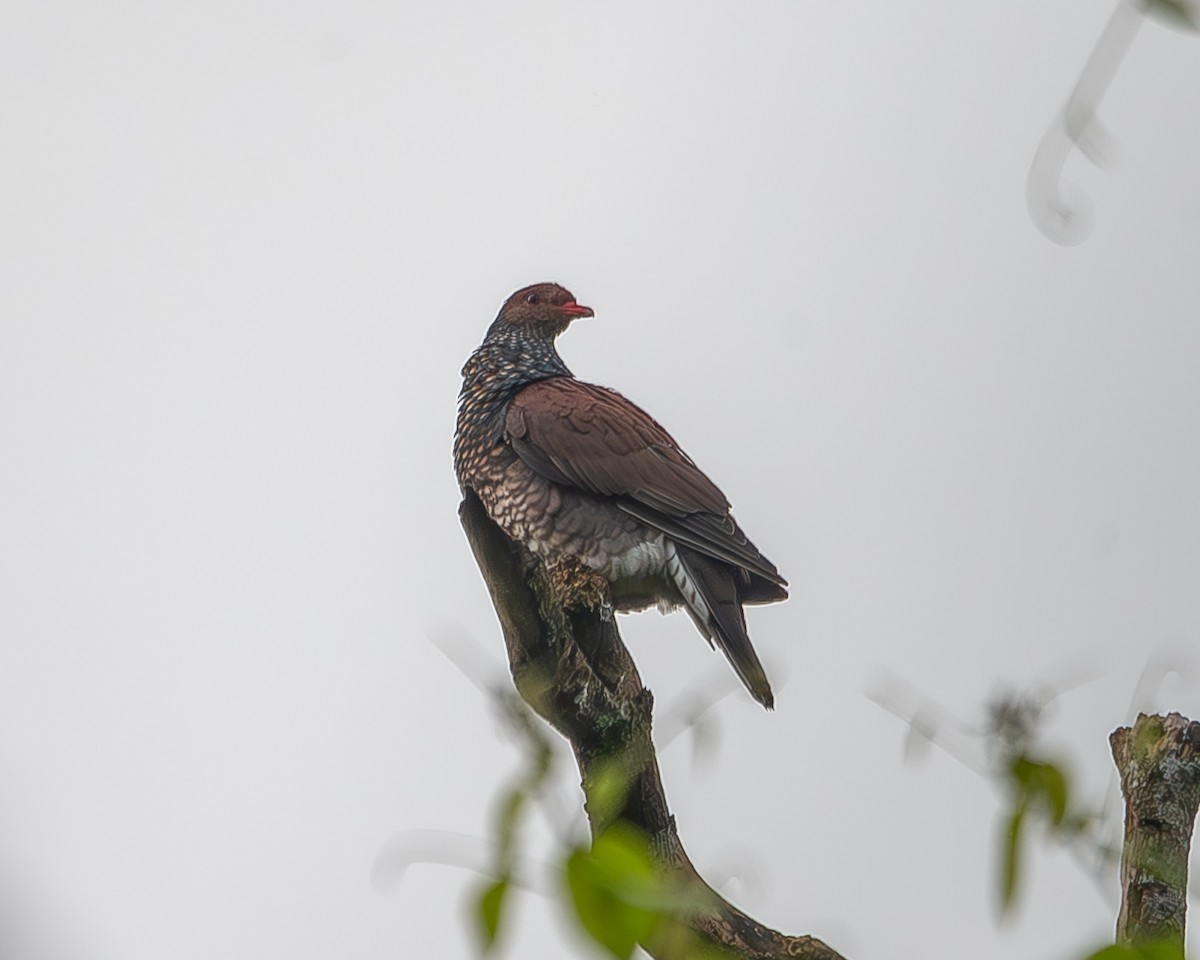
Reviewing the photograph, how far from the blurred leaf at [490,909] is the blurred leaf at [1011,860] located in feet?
1.11

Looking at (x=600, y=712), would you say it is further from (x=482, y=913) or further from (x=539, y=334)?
(x=539, y=334)

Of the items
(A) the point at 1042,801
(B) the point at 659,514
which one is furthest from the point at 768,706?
(A) the point at 1042,801

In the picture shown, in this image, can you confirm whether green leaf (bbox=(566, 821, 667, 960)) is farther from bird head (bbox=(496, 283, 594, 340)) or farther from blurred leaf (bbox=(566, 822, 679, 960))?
bird head (bbox=(496, 283, 594, 340))

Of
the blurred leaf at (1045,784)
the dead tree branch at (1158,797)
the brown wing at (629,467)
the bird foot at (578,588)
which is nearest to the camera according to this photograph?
the blurred leaf at (1045,784)

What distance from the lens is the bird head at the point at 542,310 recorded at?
5.97m

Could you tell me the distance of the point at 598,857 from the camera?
0.88m

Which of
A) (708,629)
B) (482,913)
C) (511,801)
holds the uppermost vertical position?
(708,629)

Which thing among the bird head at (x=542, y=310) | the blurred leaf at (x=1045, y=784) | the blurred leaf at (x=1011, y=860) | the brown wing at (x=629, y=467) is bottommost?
the blurred leaf at (x=1011, y=860)

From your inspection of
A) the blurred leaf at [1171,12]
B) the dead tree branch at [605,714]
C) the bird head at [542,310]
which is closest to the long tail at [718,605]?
the dead tree branch at [605,714]

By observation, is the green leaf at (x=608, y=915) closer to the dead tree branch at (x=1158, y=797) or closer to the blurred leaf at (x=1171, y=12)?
the blurred leaf at (x=1171, y=12)

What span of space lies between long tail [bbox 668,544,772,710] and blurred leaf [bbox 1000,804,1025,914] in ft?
10.9

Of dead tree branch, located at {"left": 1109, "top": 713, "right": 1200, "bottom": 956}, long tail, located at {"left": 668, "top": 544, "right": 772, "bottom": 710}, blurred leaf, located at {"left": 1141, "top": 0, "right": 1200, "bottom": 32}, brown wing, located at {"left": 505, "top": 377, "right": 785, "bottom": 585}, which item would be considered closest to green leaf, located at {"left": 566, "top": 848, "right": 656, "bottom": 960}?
blurred leaf, located at {"left": 1141, "top": 0, "right": 1200, "bottom": 32}

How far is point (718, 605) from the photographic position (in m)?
4.62

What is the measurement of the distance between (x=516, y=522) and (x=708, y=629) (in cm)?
71
